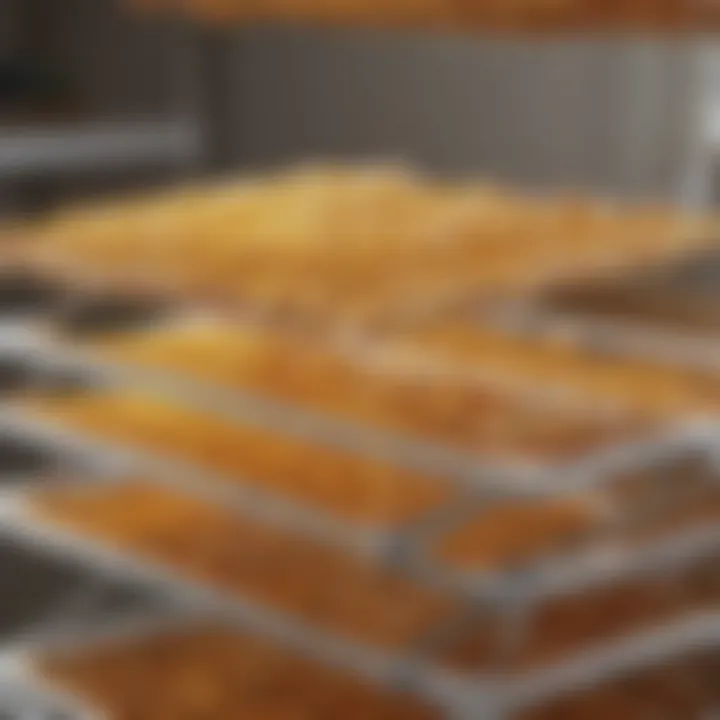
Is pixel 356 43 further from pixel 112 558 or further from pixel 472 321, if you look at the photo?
pixel 112 558

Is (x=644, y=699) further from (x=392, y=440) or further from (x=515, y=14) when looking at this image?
(x=515, y=14)

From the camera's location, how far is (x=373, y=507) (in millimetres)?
986

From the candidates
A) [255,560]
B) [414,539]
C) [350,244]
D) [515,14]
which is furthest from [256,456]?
[515,14]

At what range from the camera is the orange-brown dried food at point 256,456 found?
3.32 feet

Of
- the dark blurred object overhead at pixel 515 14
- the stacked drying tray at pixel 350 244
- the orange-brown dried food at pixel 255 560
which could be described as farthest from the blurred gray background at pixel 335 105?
the orange-brown dried food at pixel 255 560

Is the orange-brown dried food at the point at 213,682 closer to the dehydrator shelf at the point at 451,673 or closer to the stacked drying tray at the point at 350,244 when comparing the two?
the dehydrator shelf at the point at 451,673

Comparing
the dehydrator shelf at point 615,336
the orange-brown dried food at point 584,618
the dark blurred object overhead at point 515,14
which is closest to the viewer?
the dark blurred object overhead at point 515,14

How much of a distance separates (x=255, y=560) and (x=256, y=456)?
70 mm

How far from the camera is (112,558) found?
111 centimetres

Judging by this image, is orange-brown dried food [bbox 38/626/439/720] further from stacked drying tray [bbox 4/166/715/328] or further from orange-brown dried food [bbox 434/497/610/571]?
stacked drying tray [bbox 4/166/715/328]

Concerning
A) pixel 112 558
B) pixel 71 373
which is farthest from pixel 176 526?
pixel 71 373

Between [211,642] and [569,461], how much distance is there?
0.37 meters

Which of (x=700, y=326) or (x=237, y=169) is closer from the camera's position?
(x=700, y=326)

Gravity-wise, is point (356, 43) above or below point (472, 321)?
above
